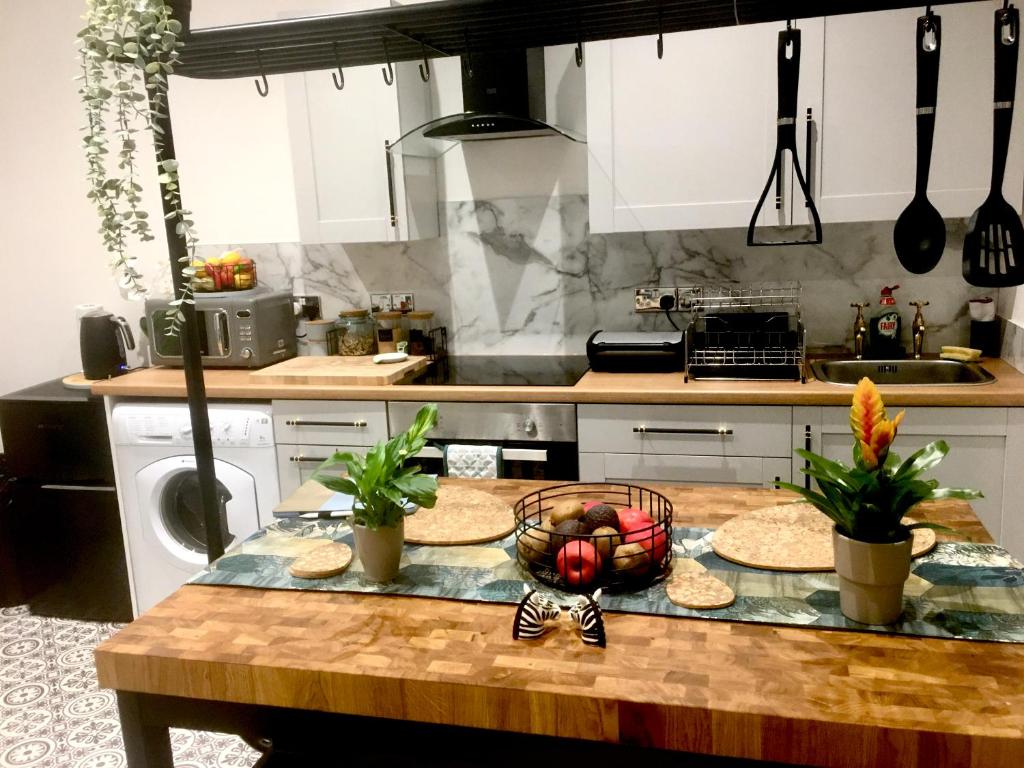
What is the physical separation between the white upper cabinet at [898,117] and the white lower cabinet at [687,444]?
795 mm

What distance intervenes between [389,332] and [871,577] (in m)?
2.60

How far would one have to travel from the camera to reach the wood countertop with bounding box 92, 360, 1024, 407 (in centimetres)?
264

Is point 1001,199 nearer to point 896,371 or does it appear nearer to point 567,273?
point 896,371

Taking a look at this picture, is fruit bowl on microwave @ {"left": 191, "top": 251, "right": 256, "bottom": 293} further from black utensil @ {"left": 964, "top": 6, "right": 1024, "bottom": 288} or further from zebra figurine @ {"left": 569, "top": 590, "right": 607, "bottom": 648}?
black utensil @ {"left": 964, "top": 6, "right": 1024, "bottom": 288}

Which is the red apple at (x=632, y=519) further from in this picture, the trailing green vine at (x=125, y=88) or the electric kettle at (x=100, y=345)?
the electric kettle at (x=100, y=345)

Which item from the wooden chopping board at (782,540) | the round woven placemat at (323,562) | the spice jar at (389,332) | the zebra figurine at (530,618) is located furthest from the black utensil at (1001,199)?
the spice jar at (389,332)

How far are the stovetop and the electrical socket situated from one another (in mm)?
314

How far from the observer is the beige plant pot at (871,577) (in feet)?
4.20

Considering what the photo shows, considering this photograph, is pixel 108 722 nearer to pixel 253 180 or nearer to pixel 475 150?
pixel 253 180

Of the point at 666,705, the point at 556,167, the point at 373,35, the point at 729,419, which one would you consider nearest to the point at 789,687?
the point at 666,705

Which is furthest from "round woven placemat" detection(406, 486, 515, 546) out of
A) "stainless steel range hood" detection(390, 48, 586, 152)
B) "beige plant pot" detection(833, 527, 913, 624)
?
"stainless steel range hood" detection(390, 48, 586, 152)

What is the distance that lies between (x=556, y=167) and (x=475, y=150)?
35 centimetres

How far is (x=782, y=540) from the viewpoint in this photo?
1.62 m

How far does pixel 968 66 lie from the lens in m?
2.70
